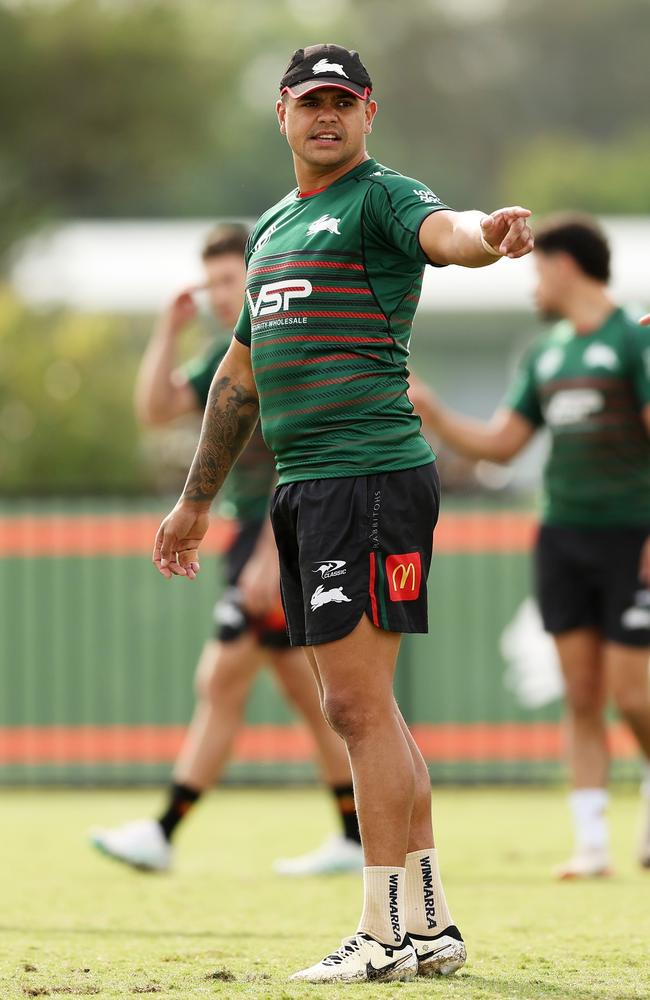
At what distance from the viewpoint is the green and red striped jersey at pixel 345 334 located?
14.5ft

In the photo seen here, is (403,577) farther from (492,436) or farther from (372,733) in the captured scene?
(492,436)

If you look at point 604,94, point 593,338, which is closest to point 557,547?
point 593,338

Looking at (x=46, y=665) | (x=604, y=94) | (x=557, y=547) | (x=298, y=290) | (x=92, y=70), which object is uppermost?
(x=604, y=94)

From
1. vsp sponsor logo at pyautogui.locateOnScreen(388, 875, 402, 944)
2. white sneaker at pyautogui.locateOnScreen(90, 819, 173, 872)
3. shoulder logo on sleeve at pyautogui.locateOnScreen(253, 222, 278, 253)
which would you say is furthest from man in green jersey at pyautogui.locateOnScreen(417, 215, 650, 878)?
vsp sponsor logo at pyautogui.locateOnScreen(388, 875, 402, 944)

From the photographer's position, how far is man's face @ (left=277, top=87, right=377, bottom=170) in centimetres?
451

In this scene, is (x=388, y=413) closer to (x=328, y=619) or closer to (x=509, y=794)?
(x=328, y=619)

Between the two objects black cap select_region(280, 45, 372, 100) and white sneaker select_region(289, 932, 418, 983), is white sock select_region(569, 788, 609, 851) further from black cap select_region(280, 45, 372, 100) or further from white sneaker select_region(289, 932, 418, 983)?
black cap select_region(280, 45, 372, 100)

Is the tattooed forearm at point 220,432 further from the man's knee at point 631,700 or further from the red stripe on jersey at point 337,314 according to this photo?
the man's knee at point 631,700

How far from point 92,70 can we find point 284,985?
34.7 meters

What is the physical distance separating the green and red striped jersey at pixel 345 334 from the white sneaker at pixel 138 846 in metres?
3.02

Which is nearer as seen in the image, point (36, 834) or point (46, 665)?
point (36, 834)

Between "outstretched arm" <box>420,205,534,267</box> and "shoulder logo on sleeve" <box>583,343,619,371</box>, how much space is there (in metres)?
3.05

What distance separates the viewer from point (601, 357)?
23.4 ft

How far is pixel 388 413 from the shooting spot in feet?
14.6
